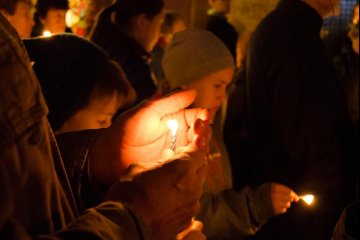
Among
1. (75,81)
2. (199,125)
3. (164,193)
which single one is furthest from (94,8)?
(164,193)

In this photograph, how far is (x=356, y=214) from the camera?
145 cm

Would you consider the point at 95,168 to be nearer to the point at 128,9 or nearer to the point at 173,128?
the point at 173,128

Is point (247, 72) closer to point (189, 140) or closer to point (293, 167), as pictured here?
point (293, 167)

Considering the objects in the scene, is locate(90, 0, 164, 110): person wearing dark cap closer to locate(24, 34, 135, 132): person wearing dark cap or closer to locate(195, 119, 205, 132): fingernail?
locate(24, 34, 135, 132): person wearing dark cap

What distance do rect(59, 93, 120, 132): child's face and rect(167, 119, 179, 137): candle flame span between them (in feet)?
2.91

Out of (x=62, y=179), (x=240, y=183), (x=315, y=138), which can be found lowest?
(x=240, y=183)

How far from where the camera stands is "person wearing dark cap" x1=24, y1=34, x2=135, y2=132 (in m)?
2.17

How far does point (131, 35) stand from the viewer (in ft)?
10.8

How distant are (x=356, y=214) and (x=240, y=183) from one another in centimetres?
206

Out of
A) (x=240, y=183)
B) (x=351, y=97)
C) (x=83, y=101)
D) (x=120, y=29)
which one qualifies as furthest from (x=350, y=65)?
(x=83, y=101)

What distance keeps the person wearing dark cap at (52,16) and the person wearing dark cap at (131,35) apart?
147cm

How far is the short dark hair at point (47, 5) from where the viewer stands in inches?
180

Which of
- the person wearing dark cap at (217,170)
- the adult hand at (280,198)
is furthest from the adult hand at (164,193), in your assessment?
the adult hand at (280,198)

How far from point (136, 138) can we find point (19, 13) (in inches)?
78.0
